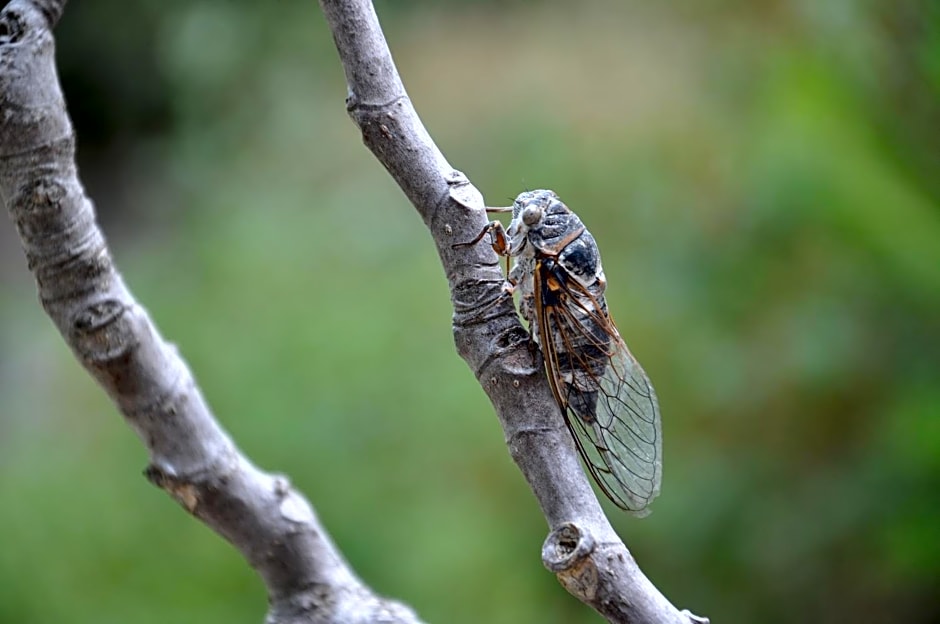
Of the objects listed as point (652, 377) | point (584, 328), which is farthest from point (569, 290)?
point (652, 377)

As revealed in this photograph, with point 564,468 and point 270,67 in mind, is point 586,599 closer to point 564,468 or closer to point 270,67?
point 564,468

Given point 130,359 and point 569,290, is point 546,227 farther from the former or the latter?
point 130,359

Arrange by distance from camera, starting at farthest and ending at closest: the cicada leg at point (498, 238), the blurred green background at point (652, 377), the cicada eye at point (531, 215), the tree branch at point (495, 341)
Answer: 1. the blurred green background at point (652, 377)
2. the cicada eye at point (531, 215)
3. the cicada leg at point (498, 238)
4. the tree branch at point (495, 341)

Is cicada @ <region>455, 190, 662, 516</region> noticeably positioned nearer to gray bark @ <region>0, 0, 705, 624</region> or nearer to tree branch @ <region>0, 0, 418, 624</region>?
gray bark @ <region>0, 0, 705, 624</region>

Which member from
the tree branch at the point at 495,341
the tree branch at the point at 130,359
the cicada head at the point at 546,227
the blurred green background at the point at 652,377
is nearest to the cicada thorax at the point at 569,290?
the cicada head at the point at 546,227

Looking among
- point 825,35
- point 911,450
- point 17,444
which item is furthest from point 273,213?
point 911,450

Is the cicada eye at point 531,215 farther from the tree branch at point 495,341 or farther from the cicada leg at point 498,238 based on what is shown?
the tree branch at point 495,341
